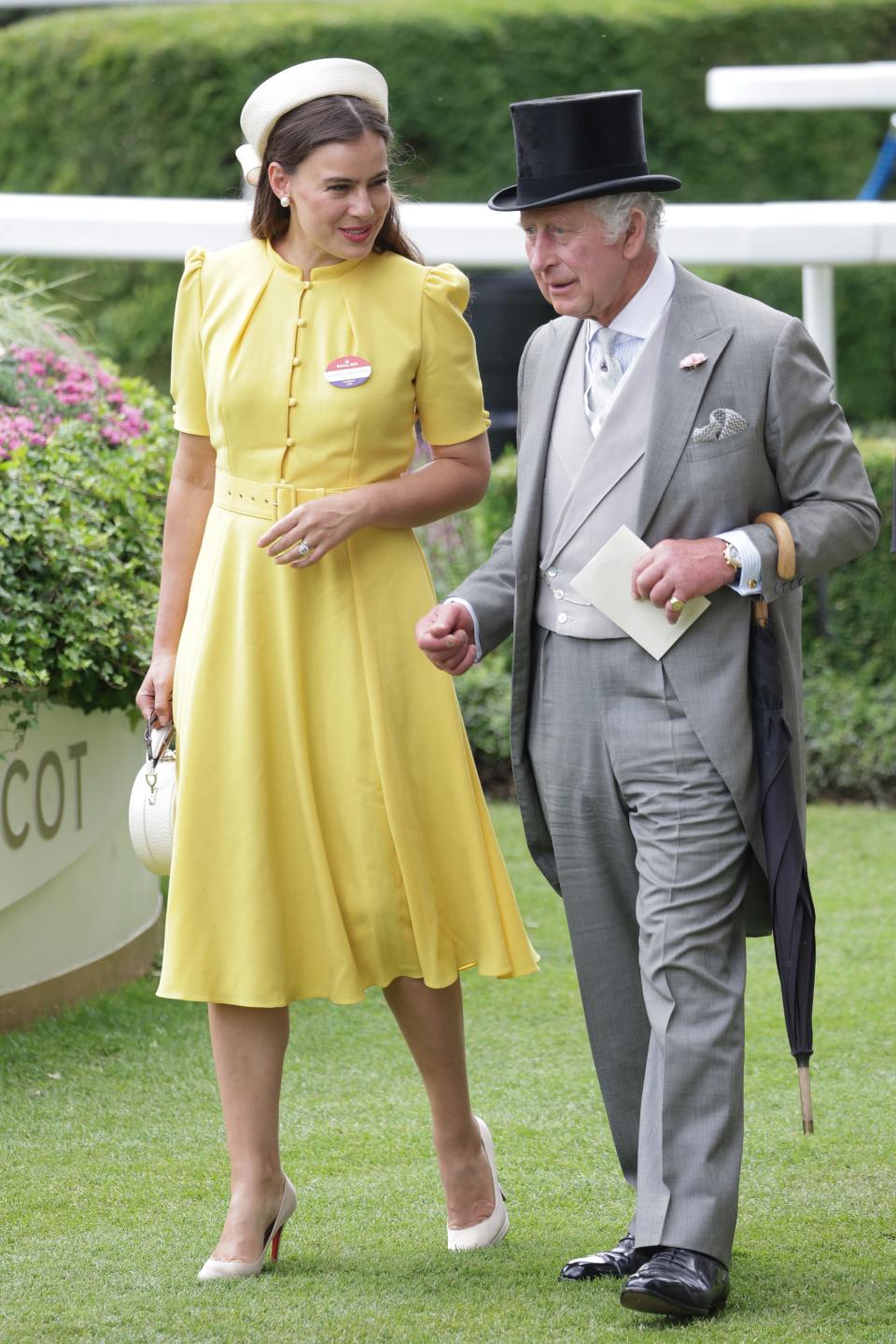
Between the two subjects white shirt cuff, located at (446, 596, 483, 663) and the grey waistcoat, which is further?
white shirt cuff, located at (446, 596, 483, 663)

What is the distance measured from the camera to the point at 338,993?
3395 millimetres

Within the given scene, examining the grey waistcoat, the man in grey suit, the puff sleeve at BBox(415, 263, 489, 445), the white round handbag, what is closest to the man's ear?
the man in grey suit

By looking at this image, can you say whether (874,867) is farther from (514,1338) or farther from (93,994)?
(514,1338)

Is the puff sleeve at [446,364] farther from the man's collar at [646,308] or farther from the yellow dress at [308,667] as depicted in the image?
the man's collar at [646,308]

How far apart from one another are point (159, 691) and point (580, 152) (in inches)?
48.0

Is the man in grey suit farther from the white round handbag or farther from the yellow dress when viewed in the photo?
the white round handbag

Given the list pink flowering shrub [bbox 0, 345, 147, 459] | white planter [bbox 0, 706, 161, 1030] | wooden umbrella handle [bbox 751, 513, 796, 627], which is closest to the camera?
wooden umbrella handle [bbox 751, 513, 796, 627]

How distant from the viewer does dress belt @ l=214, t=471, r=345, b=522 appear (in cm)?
338

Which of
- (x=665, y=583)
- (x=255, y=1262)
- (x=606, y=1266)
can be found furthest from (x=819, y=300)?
(x=255, y=1262)

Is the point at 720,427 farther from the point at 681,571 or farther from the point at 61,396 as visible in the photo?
the point at 61,396

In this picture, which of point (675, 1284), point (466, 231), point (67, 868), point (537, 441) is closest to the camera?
point (675, 1284)

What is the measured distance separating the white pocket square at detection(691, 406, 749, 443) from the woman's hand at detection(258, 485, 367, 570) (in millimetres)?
597

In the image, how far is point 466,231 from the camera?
8.32 metres

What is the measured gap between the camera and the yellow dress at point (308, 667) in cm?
338
